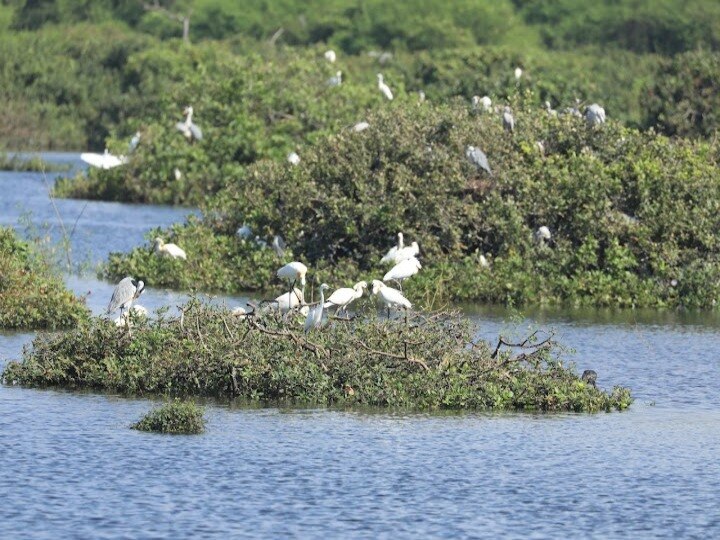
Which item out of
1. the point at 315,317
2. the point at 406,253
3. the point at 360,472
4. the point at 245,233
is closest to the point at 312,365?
the point at 315,317

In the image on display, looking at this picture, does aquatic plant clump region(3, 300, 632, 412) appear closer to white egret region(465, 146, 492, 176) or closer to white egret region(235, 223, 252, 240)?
white egret region(465, 146, 492, 176)

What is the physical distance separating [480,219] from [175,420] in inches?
387

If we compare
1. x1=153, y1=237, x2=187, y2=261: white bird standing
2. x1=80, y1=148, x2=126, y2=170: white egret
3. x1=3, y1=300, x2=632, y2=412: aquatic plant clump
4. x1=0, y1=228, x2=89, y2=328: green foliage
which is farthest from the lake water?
x1=80, y1=148, x2=126, y2=170: white egret

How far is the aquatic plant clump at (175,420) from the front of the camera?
12.8 metres

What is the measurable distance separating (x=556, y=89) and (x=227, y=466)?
31936 mm

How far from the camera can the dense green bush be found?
2155 centimetres

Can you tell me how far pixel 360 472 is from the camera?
470 inches

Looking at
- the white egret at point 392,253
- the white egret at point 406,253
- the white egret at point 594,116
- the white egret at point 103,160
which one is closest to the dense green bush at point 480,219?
the white egret at point 392,253

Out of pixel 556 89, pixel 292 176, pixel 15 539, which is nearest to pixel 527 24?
pixel 556 89

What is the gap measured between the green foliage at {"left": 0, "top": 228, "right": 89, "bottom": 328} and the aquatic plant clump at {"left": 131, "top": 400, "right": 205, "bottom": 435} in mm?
4693

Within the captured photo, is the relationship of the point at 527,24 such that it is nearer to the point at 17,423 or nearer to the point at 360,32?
the point at 360,32

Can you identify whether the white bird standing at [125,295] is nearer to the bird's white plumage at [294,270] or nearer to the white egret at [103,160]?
the bird's white plumage at [294,270]

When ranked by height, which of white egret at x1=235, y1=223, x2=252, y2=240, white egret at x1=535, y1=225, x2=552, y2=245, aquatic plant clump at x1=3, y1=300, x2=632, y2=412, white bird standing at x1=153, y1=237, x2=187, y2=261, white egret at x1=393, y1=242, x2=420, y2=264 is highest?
white egret at x1=535, y1=225, x2=552, y2=245

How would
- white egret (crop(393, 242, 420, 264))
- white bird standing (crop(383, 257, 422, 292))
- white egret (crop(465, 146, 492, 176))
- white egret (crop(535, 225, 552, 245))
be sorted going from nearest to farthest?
white bird standing (crop(383, 257, 422, 292)) < white egret (crop(393, 242, 420, 264)) < white egret (crop(535, 225, 552, 245)) < white egret (crop(465, 146, 492, 176))
